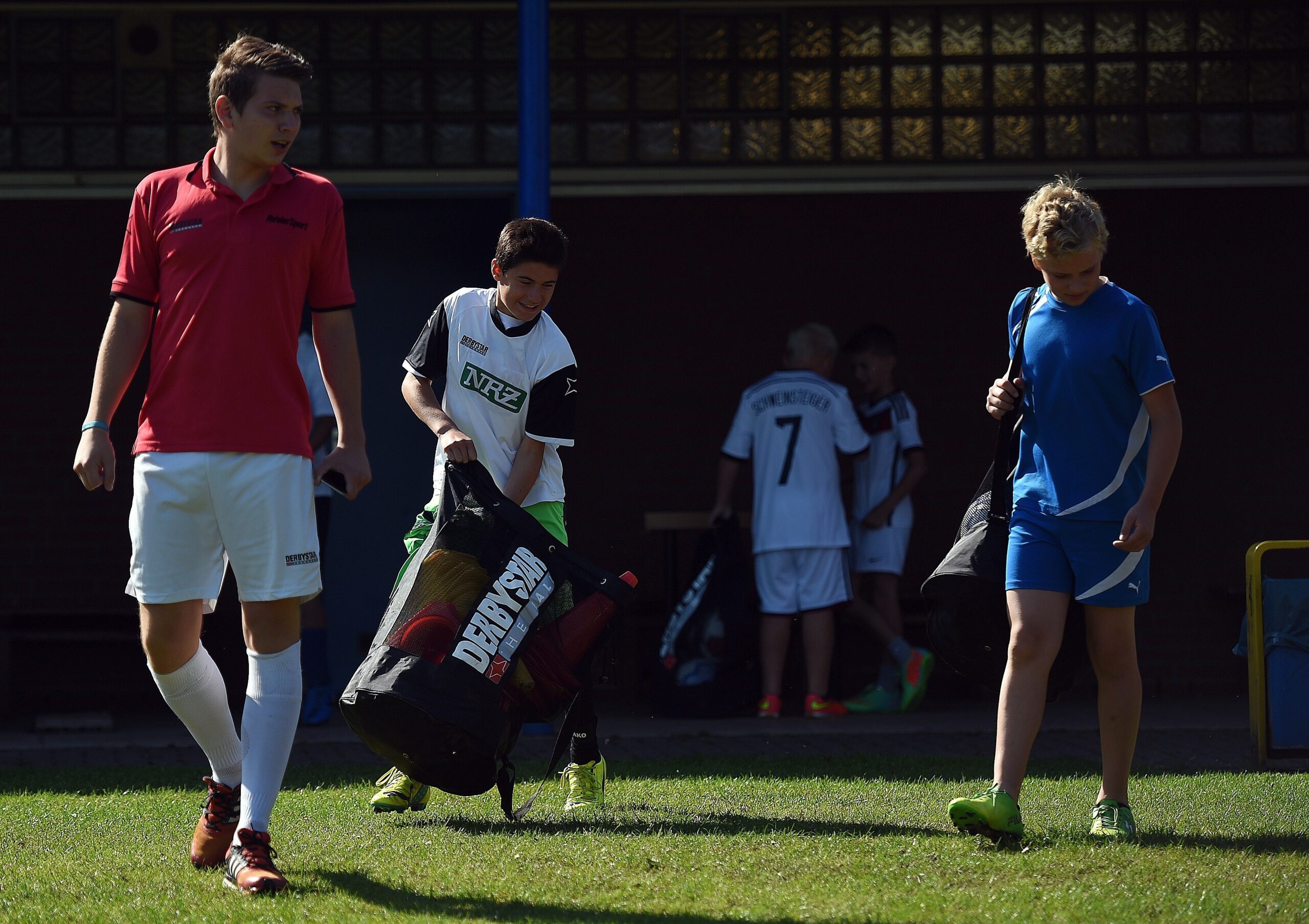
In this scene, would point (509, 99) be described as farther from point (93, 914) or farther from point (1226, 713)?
point (93, 914)

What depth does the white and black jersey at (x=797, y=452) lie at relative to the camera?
8203mm

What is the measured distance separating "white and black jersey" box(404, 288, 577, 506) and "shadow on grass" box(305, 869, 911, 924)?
1379 millimetres

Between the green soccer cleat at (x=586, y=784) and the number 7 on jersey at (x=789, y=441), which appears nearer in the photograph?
the green soccer cleat at (x=586, y=784)

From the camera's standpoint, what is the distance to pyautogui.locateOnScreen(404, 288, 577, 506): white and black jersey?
4.92 meters

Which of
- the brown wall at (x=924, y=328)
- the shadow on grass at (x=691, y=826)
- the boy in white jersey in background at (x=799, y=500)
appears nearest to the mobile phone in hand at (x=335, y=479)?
the shadow on grass at (x=691, y=826)

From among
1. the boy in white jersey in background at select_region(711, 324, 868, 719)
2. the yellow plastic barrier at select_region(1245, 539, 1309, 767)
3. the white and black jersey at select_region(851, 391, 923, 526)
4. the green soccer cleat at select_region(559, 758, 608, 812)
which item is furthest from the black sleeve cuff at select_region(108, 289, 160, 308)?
the white and black jersey at select_region(851, 391, 923, 526)

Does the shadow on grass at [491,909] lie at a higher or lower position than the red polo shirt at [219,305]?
lower

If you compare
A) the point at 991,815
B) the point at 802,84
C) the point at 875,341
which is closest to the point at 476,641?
the point at 991,815

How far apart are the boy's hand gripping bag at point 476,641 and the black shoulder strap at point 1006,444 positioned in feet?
3.65

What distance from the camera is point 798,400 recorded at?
8258 mm

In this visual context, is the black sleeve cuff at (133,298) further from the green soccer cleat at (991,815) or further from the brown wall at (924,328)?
the brown wall at (924,328)

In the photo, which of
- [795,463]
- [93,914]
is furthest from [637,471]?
[93,914]

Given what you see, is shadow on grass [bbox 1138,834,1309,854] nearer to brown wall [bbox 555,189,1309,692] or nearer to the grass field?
the grass field

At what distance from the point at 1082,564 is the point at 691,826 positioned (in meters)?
1.41
